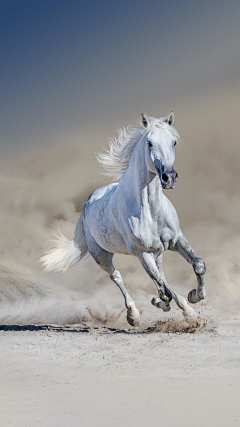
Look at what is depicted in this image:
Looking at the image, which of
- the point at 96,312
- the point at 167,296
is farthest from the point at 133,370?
the point at 96,312

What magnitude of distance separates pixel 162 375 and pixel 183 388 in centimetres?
43

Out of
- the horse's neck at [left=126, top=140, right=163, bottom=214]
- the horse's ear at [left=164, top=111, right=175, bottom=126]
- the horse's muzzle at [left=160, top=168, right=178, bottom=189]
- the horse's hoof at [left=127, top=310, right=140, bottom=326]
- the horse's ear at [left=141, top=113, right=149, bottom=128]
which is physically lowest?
the horse's hoof at [left=127, top=310, right=140, bottom=326]

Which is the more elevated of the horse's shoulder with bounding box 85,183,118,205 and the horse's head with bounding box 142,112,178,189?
the horse's shoulder with bounding box 85,183,118,205

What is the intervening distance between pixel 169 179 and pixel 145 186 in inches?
34.3

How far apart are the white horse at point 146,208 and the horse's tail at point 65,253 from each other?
1395mm

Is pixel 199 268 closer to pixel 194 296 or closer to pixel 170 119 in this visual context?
pixel 194 296

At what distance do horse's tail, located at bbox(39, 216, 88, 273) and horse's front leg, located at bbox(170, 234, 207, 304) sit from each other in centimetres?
277

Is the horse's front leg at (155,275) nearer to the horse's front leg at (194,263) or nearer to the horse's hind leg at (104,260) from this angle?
the horse's front leg at (194,263)

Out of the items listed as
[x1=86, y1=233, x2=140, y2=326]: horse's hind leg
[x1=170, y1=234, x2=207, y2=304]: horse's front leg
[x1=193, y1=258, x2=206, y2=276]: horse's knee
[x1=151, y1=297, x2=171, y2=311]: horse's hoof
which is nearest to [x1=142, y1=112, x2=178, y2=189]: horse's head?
[x1=170, y1=234, x2=207, y2=304]: horse's front leg

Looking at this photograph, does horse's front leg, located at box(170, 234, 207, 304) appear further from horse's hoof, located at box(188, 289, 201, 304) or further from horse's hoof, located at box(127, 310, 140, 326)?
horse's hoof, located at box(127, 310, 140, 326)

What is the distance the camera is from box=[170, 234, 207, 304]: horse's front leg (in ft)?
19.0

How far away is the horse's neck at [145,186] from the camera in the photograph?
5746 millimetres

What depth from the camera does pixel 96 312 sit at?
8.56 metres

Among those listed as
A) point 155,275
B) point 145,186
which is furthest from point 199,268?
point 145,186
